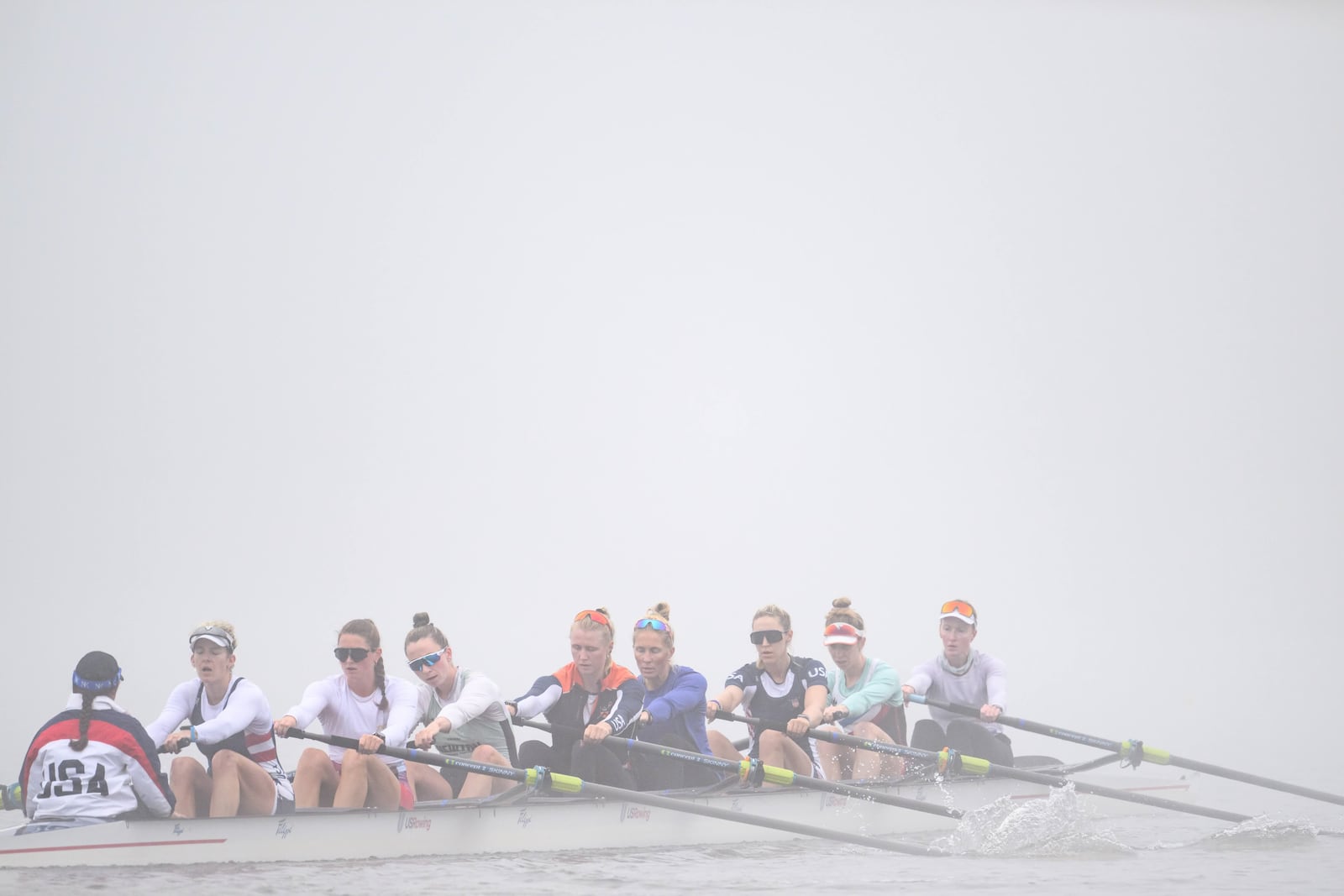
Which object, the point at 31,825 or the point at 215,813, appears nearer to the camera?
the point at 31,825

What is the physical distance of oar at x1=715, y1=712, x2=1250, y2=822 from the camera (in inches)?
334

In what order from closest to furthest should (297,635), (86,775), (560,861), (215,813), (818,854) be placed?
1. (86,775)
2. (215,813)
3. (560,861)
4. (818,854)
5. (297,635)

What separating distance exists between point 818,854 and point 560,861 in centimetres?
153

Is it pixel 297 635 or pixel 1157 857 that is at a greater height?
pixel 297 635

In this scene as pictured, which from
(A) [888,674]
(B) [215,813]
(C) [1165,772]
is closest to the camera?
(B) [215,813]

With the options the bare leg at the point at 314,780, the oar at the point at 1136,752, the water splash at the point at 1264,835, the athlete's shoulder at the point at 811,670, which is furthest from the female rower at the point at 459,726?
the water splash at the point at 1264,835

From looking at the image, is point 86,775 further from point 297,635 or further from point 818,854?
point 297,635

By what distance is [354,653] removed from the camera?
6996 millimetres

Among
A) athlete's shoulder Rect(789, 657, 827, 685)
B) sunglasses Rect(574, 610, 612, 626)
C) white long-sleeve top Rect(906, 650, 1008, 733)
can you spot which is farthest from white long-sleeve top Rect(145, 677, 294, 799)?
white long-sleeve top Rect(906, 650, 1008, 733)

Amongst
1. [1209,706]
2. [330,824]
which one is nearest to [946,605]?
[330,824]

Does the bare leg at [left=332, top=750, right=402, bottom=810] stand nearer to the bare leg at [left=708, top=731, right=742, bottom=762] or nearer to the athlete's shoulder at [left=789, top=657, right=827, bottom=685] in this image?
the bare leg at [left=708, top=731, right=742, bottom=762]

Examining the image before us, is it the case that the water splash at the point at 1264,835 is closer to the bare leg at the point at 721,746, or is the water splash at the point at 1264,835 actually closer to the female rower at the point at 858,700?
the female rower at the point at 858,700

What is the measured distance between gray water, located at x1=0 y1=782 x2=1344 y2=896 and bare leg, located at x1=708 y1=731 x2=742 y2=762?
34.2 inches

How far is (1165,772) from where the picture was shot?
13.3m
